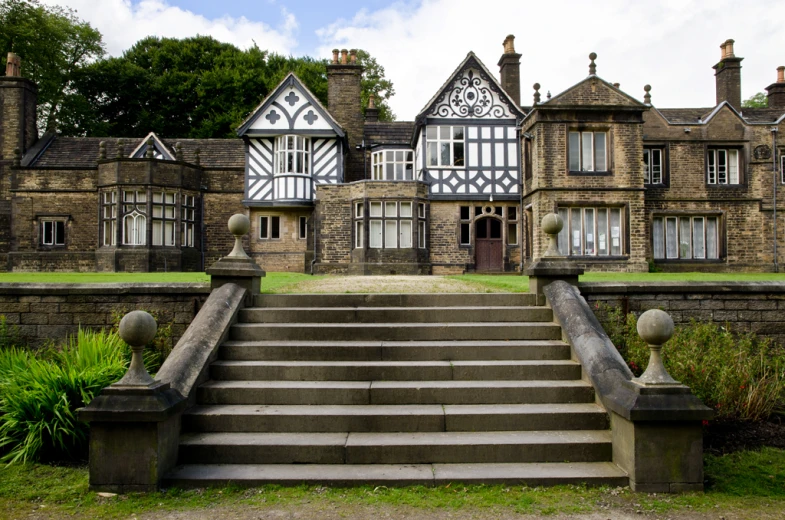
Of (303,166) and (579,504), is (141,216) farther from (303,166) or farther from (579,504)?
(579,504)

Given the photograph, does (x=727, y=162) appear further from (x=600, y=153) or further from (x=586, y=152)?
(x=586, y=152)

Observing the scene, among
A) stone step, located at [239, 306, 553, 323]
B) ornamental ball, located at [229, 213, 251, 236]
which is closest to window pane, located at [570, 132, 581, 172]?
stone step, located at [239, 306, 553, 323]

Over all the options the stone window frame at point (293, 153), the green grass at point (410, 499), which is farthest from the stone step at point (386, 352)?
the stone window frame at point (293, 153)

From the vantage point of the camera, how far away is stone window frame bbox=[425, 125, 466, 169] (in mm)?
23031

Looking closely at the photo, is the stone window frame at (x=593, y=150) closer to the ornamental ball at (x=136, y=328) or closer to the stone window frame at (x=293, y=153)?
the stone window frame at (x=293, y=153)

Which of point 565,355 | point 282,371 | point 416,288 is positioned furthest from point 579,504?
point 416,288

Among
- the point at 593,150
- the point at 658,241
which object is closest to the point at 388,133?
the point at 593,150

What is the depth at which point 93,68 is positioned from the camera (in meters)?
35.9

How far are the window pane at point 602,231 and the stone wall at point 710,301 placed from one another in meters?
13.8

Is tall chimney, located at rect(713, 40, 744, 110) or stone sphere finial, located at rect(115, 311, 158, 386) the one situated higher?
tall chimney, located at rect(713, 40, 744, 110)

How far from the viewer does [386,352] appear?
256 inches

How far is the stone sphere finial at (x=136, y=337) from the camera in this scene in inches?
195

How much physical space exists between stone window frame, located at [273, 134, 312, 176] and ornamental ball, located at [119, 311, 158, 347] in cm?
1908

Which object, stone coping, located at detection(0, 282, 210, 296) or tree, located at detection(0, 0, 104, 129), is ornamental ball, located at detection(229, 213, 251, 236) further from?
tree, located at detection(0, 0, 104, 129)
